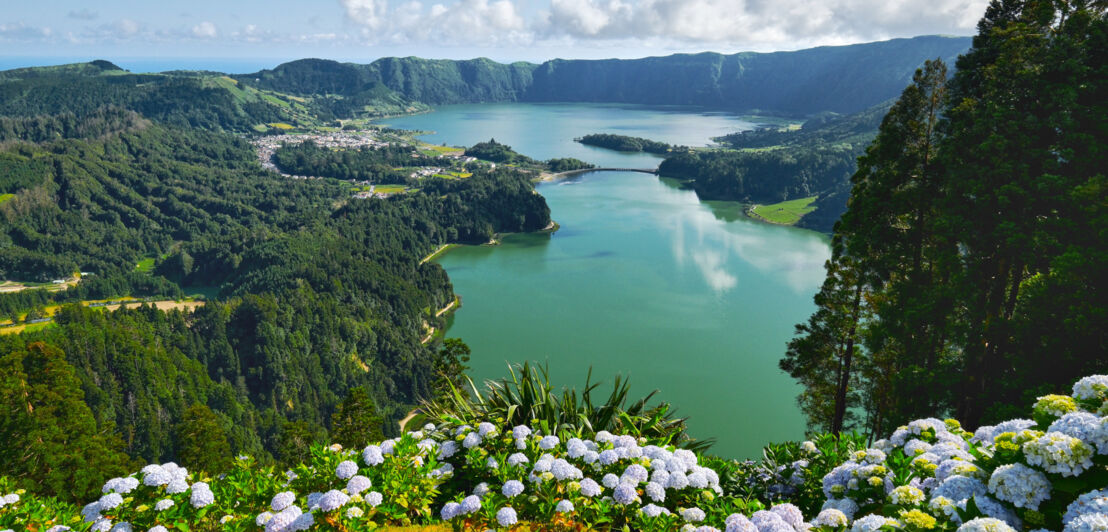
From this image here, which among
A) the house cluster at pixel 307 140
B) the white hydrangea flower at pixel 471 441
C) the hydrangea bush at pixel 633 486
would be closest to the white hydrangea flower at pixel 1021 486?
the hydrangea bush at pixel 633 486

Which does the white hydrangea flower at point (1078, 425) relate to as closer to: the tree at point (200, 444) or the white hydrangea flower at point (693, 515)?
the white hydrangea flower at point (693, 515)

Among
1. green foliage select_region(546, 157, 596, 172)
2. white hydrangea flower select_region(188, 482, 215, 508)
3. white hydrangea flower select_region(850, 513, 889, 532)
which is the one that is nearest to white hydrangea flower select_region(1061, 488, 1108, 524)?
white hydrangea flower select_region(850, 513, 889, 532)

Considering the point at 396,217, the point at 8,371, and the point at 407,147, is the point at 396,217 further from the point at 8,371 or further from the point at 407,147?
the point at 407,147

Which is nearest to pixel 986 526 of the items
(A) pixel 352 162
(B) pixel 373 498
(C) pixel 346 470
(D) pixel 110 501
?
(B) pixel 373 498

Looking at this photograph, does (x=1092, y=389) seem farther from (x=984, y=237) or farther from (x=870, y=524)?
(x=984, y=237)

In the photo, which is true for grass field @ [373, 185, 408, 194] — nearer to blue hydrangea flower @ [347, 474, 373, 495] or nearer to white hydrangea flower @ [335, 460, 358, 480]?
white hydrangea flower @ [335, 460, 358, 480]
